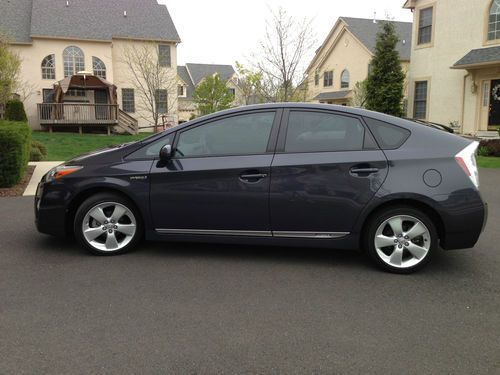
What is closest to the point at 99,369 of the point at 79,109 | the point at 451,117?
the point at 451,117

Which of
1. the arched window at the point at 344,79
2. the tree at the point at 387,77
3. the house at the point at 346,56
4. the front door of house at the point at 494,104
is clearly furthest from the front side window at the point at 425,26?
the arched window at the point at 344,79

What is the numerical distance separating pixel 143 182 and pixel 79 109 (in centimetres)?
2452

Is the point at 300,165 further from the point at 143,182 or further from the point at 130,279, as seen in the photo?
the point at 130,279

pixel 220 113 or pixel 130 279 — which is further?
pixel 220 113

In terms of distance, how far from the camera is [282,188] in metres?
4.64

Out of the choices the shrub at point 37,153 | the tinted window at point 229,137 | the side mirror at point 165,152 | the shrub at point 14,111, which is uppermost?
the shrub at point 14,111

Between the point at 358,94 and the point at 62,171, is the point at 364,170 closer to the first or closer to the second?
the point at 62,171

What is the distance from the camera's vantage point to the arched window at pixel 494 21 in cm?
1789

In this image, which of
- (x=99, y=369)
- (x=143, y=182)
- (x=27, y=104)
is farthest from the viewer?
(x=27, y=104)

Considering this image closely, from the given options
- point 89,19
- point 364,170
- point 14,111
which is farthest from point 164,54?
point 364,170

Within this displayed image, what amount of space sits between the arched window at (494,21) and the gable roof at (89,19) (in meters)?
20.0

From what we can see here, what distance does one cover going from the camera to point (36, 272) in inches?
180

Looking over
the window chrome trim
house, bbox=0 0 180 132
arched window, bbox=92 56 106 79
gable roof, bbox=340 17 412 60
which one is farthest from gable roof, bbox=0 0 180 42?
the window chrome trim

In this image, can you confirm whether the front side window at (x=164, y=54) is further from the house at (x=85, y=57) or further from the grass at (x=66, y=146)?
the grass at (x=66, y=146)
